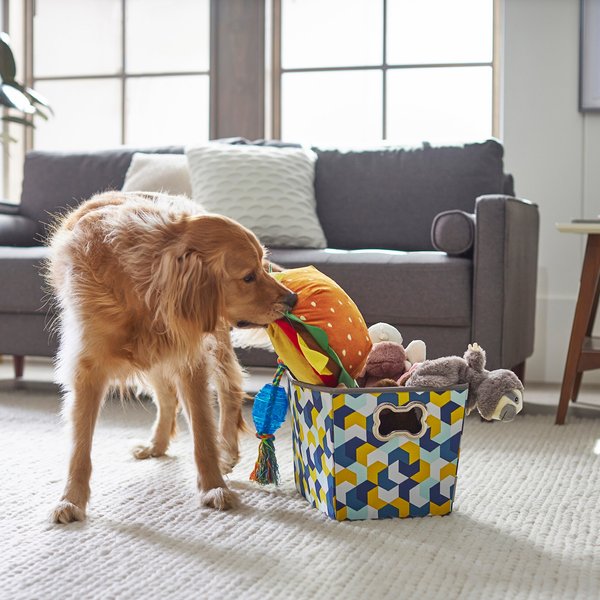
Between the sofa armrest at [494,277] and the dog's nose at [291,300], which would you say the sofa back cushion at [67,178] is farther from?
the dog's nose at [291,300]

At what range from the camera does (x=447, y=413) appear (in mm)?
1486

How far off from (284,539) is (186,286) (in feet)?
1.49

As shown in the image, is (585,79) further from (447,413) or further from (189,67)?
(447,413)

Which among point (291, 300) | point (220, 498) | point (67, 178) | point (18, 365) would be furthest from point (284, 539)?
point (67, 178)

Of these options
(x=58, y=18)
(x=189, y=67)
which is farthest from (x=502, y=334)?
(x=58, y=18)

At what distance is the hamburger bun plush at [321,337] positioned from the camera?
157 cm

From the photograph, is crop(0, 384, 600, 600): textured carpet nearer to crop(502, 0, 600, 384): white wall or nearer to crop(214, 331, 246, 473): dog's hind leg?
crop(214, 331, 246, 473): dog's hind leg

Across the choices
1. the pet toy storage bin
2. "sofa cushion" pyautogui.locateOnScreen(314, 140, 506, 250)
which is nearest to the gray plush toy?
the pet toy storage bin

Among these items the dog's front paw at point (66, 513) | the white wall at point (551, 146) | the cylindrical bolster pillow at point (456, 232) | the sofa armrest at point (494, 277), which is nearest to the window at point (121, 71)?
the white wall at point (551, 146)

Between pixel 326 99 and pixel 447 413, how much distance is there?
2784mm

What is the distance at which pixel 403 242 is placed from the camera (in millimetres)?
3189

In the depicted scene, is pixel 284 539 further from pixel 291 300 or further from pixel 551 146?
pixel 551 146

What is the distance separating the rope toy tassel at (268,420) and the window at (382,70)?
7.63ft

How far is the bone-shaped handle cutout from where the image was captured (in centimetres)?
146
